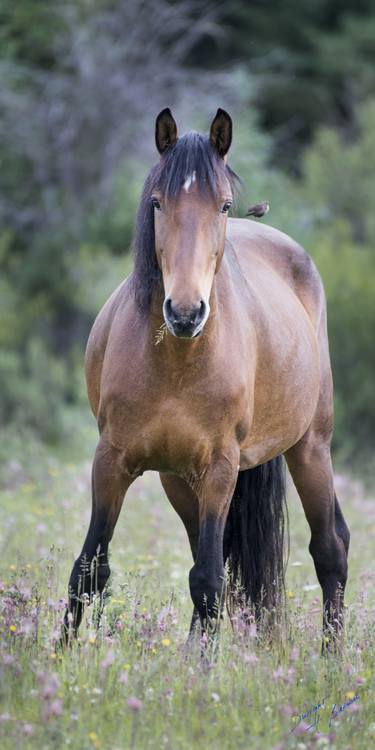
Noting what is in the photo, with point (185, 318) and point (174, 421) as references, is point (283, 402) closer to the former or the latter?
point (174, 421)

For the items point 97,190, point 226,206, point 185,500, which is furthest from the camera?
point 97,190

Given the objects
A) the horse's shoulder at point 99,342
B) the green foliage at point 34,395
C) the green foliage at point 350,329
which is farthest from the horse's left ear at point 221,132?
the green foliage at point 34,395

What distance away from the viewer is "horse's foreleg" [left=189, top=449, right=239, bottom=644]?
473 cm

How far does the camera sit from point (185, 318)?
4.21m

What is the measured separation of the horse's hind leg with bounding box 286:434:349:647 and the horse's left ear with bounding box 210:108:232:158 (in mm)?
1996

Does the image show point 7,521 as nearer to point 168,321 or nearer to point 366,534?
point 366,534

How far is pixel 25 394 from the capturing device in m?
15.0

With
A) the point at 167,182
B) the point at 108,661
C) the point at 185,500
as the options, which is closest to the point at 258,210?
the point at 167,182

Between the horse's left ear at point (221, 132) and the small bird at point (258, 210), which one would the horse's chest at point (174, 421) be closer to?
the horse's left ear at point (221, 132)

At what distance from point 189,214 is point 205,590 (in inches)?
61.8

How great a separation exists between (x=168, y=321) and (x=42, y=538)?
4300 mm

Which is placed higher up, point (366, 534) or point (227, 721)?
point (366, 534)

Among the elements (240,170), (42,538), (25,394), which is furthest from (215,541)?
(240,170)

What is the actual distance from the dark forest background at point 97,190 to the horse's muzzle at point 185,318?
32.5 ft
